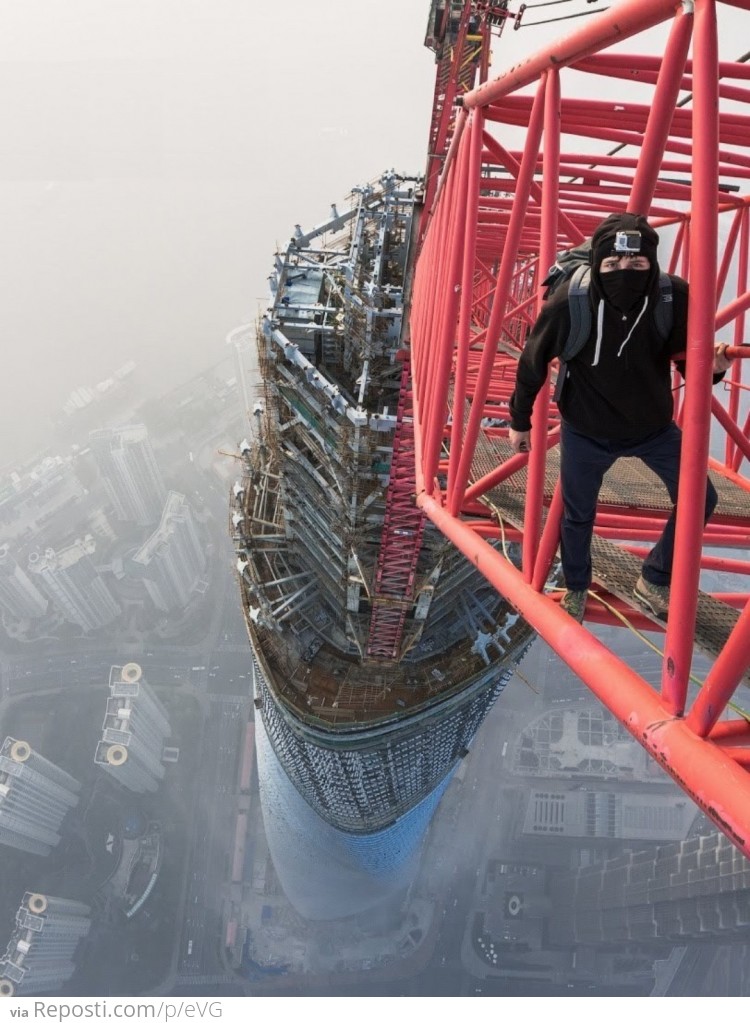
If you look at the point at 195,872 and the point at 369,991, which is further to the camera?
the point at 195,872

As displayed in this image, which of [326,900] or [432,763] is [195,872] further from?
[432,763]

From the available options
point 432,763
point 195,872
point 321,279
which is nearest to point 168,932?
point 195,872

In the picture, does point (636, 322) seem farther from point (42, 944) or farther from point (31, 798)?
point (42, 944)

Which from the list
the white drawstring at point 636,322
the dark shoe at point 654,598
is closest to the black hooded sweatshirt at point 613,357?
the white drawstring at point 636,322

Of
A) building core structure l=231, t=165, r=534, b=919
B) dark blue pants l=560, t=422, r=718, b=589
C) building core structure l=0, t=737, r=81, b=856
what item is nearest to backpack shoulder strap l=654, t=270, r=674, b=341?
dark blue pants l=560, t=422, r=718, b=589

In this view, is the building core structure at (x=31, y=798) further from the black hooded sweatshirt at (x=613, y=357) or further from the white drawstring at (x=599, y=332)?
the white drawstring at (x=599, y=332)
